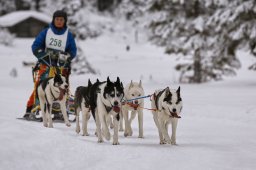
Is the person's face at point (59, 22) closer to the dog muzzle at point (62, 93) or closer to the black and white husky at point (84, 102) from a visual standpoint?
the dog muzzle at point (62, 93)

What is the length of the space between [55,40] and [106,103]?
3.64 metres

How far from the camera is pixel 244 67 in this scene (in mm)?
35812

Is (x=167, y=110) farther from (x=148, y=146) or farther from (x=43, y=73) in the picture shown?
(x=43, y=73)

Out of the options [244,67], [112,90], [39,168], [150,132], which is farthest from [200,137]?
[244,67]

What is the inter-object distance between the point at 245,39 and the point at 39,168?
52.5 feet

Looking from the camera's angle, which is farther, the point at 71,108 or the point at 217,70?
the point at 217,70

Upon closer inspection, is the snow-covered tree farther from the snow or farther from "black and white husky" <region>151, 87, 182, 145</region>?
the snow

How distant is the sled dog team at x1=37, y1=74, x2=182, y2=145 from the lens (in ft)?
22.2

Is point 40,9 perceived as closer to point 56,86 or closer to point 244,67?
point 244,67

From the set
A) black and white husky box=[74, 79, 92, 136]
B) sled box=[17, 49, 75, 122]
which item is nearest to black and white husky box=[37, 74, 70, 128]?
black and white husky box=[74, 79, 92, 136]

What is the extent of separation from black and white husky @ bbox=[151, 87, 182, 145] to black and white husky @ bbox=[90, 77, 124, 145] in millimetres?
723

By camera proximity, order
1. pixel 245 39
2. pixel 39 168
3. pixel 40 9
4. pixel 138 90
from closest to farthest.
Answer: pixel 39 168 → pixel 138 90 → pixel 245 39 → pixel 40 9

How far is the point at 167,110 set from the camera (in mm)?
6973

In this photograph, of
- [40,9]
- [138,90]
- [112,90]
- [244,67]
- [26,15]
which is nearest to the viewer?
[112,90]
